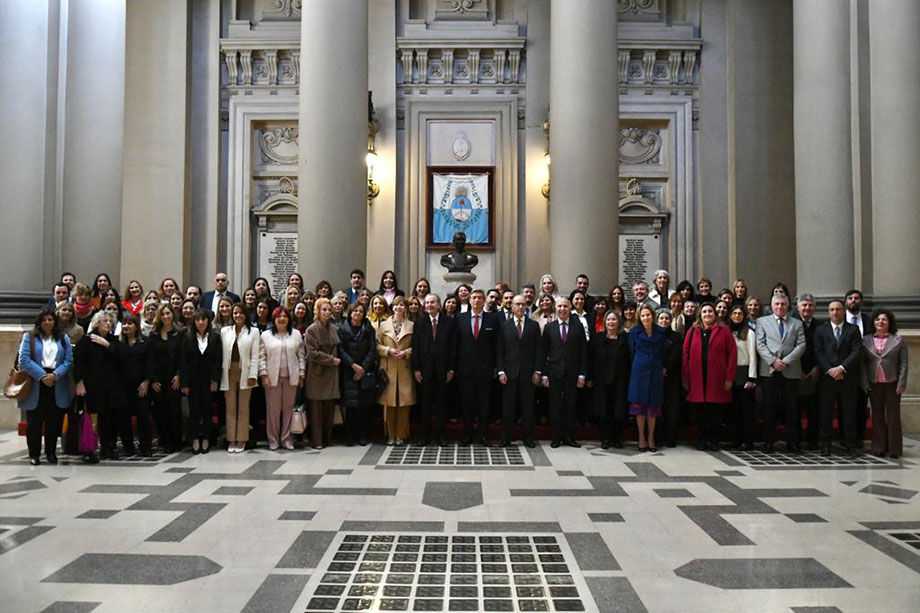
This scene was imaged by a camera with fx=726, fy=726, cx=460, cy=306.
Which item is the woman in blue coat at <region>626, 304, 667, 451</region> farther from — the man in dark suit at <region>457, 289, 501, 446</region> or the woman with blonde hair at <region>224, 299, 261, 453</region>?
the woman with blonde hair at <region>224, 299, 261, 453</region>

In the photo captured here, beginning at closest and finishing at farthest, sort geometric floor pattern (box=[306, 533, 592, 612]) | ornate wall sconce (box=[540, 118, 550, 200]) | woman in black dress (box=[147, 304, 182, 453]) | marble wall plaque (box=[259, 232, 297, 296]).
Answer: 1. geometric floor pattern (box=[306, 533, 592, 612])
2. woman in black dress (box=[147, 304, 182, 453])
3. ornate wall sconce (box=[540, 118, 550, 200])
4. marble wall plaque (box=[259, 232, 297, 296])

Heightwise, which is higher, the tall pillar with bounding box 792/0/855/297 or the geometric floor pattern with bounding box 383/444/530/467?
the tall pillar with bounding box 792/0/855/297

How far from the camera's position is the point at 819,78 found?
36.9 ft

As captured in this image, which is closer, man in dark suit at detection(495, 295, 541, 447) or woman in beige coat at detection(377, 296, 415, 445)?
man in dark suit at detection(495, 295, 541, 447)

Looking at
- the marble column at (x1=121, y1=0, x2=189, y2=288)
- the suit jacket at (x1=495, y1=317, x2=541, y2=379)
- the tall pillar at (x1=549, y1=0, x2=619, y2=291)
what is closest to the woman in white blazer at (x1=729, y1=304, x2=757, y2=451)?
the suit jacket at (x1=495, y1=317, x2=541, y2=379)

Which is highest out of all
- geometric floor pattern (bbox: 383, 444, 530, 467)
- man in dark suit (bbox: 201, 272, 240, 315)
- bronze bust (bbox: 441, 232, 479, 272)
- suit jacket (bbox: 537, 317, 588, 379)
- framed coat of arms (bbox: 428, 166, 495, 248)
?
framed coat of arms (bbox: 428, 166, 495, 248)

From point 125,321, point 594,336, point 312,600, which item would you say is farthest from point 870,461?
point 125,321

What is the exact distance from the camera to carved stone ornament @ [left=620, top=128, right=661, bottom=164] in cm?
1672

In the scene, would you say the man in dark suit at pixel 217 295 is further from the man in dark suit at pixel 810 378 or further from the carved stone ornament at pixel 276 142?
the man in dark suit at pixel 810 378

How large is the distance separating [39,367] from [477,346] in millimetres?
4982

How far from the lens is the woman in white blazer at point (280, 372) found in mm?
8875

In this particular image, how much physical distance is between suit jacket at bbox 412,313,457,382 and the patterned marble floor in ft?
4.69

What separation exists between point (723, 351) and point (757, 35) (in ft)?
33.8

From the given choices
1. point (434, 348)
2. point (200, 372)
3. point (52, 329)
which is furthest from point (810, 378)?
point (52, 329)
